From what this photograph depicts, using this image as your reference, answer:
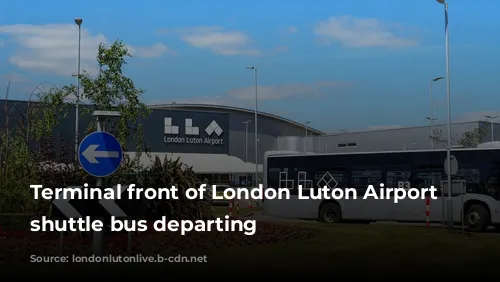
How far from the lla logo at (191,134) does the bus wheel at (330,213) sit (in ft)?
183

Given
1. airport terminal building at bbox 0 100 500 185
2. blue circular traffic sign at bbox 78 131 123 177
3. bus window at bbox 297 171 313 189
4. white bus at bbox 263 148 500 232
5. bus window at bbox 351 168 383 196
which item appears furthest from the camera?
airport terminal building at bbox 0 100 500 185

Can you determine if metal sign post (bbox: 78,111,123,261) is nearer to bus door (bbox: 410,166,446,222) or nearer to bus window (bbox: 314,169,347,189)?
bus door (bbox: 410,166,446,222)

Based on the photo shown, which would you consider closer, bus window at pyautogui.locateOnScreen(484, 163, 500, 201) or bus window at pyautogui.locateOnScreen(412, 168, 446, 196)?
bus window at pyautogui.locateOnScreen(484, 163, 500, 201)

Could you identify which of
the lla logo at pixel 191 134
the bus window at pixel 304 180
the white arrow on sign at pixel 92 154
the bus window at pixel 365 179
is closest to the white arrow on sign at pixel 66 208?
the white arrow on sign at pixel 92 154

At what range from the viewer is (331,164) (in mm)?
25969

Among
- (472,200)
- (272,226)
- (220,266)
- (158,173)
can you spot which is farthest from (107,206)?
(472,200)

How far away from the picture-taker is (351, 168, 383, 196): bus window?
2488cm

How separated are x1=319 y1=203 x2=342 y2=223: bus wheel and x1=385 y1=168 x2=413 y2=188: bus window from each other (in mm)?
2185

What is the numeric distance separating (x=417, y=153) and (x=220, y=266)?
1396 cm

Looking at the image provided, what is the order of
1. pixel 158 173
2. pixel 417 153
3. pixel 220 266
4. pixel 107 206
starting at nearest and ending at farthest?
pixel 107 206 < pixel 220 266 < pixel 158 173 < pixel 417 153

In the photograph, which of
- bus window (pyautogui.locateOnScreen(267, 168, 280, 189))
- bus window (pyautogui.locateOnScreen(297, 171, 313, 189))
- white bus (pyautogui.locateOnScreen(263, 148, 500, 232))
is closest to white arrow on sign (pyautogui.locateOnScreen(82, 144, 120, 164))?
white bus (pyautogui.locateOnScreen(263, 148, 500, 232))

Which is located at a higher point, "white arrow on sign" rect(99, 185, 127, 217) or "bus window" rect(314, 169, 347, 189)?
"bus window" rect(314, 169, 347, 189)

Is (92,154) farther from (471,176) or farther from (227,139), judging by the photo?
(227,139)

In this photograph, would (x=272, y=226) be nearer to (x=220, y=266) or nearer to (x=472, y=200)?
(x=220, y=266)
